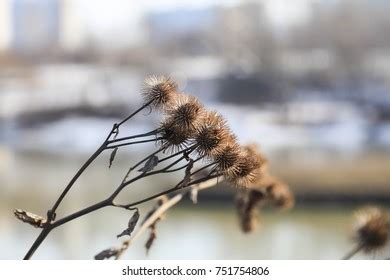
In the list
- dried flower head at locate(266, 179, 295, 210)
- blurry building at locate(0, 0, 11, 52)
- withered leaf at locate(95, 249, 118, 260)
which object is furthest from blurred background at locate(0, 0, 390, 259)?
withered leaf at locate(95, 249, 118, 260)

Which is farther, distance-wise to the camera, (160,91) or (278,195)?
(278,195)

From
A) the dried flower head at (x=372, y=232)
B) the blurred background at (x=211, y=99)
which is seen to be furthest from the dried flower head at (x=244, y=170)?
the blurred background at (x=211, y=99)

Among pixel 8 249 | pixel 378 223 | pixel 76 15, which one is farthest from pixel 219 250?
pixel 378 223

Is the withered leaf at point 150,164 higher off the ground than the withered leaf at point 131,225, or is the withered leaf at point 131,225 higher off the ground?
the withered leaf at point 150,164

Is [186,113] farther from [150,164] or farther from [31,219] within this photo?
[31,219]

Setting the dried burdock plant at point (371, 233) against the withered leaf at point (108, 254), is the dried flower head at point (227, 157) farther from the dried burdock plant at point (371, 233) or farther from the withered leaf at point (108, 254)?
the dried burdock plant at point (371, 233)

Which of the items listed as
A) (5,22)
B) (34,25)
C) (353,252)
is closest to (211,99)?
(34,25)
